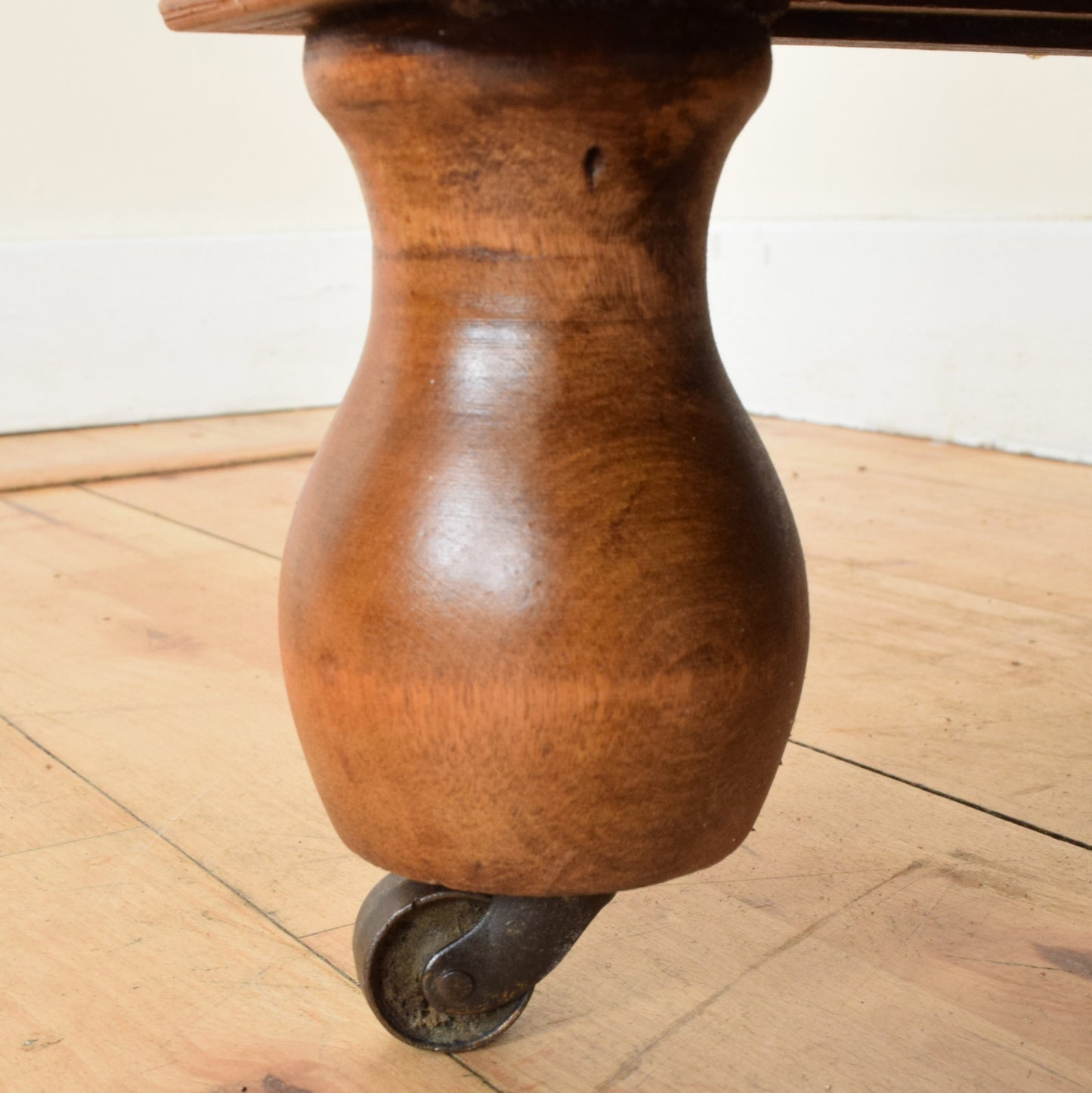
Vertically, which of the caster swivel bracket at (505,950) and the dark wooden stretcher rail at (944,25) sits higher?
the dark wooden stretcher rail at (944,25)

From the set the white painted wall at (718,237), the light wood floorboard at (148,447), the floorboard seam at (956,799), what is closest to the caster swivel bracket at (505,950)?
the floorboard seam at (956,799)

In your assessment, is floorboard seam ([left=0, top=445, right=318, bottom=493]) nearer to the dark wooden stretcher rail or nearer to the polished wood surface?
the dark wooden stretcher rail

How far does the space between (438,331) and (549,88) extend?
3.6 inches

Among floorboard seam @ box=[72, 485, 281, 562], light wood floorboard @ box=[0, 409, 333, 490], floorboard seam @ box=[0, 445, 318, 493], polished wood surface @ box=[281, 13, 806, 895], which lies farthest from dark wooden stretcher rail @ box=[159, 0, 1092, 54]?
light wood floorboard @ box=[0, 409, 333, 490]

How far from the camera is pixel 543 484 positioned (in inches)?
17.9

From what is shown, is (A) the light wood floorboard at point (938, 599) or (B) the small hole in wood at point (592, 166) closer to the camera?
(B) the small hole in wood at point (592, 166)

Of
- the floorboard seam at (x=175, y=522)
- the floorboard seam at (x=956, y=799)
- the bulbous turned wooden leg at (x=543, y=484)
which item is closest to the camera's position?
the bulbous turned wooden leg at (x=543, y=484)

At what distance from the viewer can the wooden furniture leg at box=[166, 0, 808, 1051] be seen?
1.47 ft

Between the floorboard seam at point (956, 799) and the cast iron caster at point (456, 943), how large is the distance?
38 cm

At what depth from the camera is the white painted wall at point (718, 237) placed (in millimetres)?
2008

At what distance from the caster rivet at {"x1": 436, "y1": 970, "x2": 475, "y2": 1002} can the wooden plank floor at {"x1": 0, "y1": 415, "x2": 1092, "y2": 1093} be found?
5 centimetres

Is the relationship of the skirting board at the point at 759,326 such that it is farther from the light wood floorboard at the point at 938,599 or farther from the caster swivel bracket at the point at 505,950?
the caster swivel bracket at the point at 505,950

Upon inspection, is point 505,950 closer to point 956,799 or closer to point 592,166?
point 592,166

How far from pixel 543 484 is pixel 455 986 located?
0.71ft
